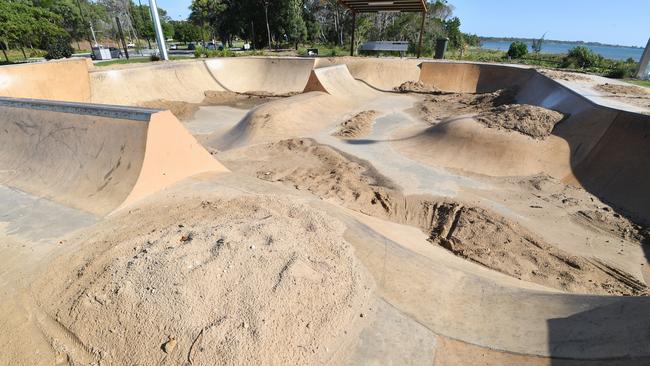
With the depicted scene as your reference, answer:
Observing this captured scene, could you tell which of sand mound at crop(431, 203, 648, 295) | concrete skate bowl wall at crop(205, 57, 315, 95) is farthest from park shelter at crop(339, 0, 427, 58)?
sand mound at crop(431, 203, 648, 295)

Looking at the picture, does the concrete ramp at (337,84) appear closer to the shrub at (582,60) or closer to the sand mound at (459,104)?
the sand mound at (459,104)

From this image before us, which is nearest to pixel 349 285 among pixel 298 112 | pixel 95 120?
pixel 95 120

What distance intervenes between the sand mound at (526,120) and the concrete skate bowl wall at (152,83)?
50.3 feet

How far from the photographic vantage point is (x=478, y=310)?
3.39 metres

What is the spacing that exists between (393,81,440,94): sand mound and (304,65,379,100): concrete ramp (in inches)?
77.0

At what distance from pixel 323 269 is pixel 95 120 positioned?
5336mm

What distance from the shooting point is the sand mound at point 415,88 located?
1948cm

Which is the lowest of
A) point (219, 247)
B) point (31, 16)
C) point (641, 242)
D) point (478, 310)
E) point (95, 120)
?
point (641, 242)

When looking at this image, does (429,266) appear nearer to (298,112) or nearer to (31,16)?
(298,112)

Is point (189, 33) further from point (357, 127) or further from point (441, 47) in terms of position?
point (357, 127)

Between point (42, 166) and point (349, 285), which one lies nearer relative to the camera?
point (349, 285)

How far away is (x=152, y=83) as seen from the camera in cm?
1703

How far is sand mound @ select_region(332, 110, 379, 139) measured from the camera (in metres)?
11.5

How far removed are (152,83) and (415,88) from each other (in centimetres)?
1540
